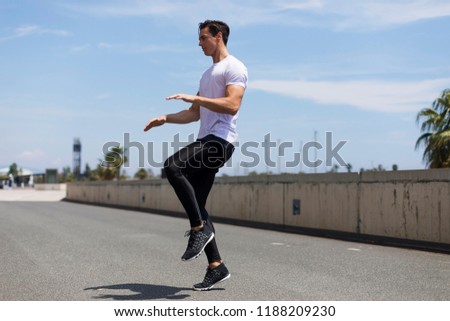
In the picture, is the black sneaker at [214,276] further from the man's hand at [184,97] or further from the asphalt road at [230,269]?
the man's hand at [184,97]

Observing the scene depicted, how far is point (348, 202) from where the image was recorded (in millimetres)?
14086

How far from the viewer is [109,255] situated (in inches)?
378

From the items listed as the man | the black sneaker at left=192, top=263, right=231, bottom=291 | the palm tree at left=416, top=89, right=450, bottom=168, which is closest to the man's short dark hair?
the man

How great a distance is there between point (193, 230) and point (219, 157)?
26.4 inches

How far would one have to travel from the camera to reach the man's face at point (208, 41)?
228 inches

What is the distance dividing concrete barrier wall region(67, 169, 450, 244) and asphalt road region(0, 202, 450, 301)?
0.87 metres

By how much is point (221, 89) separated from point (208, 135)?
43 centimetres

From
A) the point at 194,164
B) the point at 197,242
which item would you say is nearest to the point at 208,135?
the point at 194,164

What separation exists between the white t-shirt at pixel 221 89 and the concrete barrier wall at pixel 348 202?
675cm

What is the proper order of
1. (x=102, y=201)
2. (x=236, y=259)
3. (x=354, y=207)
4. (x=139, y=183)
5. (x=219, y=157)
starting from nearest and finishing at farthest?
(x=219, y=157), (x=236, y=259), (x=354, y=207), (x=139, y=183), (x=102, y=201)

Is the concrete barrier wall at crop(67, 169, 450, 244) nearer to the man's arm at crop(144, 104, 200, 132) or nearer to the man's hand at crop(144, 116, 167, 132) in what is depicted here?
the man's arm at crop(144, 104, 200, 132)

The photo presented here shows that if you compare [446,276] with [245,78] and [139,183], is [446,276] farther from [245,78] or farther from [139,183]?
[139,183]

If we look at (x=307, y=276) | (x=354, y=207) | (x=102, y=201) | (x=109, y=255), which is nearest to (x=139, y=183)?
(x=102, y=201)

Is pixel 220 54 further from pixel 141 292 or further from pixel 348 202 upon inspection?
pixel 348 202
